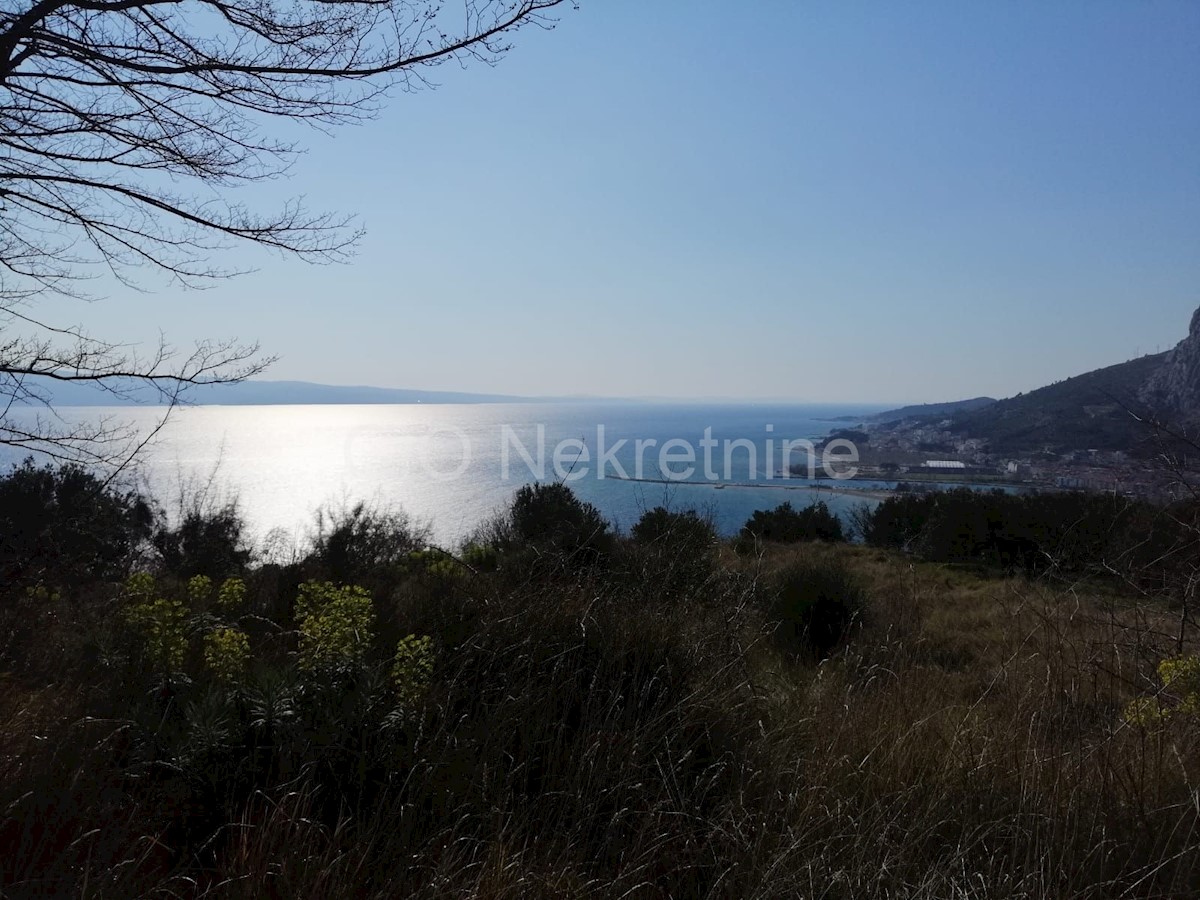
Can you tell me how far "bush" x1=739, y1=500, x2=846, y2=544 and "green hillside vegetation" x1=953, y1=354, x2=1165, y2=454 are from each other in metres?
5.74

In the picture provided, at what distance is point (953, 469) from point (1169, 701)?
84.9 feet

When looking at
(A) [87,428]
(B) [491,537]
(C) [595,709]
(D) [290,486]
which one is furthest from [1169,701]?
(D) [290,486]

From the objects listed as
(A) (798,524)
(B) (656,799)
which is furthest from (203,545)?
(A) (798,524)

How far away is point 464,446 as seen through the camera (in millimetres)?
61688

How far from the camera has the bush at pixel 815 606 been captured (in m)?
6.11

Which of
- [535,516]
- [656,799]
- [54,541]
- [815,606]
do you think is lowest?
[815,606]

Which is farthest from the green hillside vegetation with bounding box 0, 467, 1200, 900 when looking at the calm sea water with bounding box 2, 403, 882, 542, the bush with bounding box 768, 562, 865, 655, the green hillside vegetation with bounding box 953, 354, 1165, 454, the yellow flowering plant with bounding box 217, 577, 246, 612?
the green hillside vegetation with bounding box 953, 354, 1165, 454

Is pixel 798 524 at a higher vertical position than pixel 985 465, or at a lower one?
lower

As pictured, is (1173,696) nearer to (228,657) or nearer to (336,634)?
(336,634)

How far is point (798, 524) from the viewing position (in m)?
20.6

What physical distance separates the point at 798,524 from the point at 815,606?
14.6m

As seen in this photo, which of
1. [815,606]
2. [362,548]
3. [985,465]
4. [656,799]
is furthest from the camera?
[985,465]

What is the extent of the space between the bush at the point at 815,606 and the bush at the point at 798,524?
12.6m

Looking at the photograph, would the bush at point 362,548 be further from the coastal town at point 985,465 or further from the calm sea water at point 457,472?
the coastal town at point 985,465
